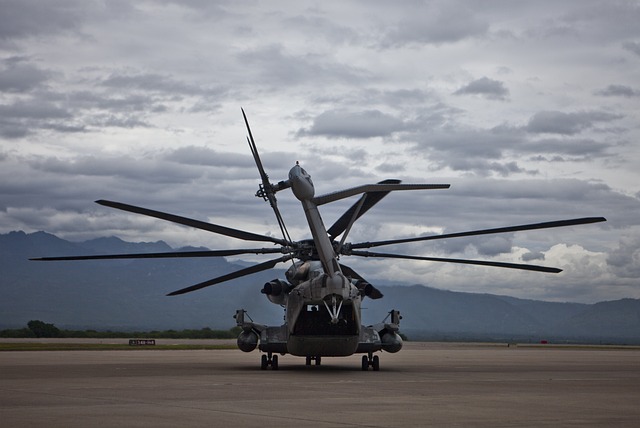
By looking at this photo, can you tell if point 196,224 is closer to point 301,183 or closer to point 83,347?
point 301,183

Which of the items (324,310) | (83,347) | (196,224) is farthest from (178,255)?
(83,347)

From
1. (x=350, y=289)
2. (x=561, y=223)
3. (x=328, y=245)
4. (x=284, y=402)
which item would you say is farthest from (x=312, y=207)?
(x=284, y=402)

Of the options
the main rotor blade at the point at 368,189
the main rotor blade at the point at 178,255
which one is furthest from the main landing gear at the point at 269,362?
the main rotor blade at the point at 368,189

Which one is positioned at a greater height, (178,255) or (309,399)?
(178,255)

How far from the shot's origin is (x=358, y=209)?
34719 millimetres

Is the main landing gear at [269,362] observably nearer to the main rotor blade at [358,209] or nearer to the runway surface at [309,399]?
the runway surface at [309,399]

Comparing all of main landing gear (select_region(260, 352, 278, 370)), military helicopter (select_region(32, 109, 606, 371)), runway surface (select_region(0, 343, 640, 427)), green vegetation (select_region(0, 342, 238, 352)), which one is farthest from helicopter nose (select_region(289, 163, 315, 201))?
green vegetation (select_region(0, 342, 238, 352))

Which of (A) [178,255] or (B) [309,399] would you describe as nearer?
(B) [309,399]

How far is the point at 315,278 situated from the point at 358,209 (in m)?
3.07

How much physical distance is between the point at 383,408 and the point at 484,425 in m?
3.52

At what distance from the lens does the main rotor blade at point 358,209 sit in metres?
34.7

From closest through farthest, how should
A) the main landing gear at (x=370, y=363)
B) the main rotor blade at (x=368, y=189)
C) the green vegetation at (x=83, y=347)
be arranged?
the main rotor blade at (x=368, y=189), the main landing gear at (x=370, y=363), the green vegetation at (x=83, y=347)

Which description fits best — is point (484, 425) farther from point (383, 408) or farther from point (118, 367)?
point (118, 367)

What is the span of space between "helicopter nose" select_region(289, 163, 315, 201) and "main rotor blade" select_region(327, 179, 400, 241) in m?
2.26
